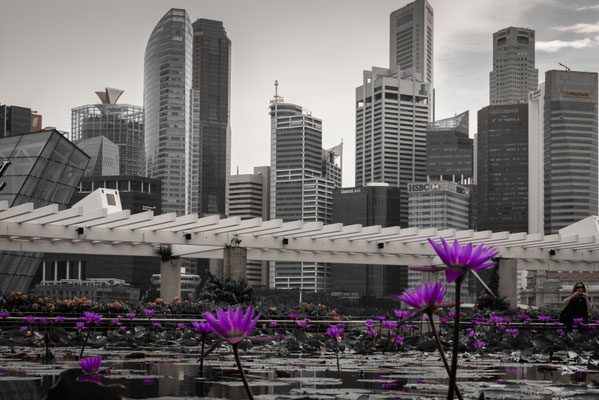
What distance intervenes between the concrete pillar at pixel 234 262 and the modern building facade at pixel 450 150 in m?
170

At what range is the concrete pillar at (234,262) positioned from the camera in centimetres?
2641

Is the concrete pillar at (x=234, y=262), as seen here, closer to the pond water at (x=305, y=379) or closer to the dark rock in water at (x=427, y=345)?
the dark rock in water at (x=427, y=345)

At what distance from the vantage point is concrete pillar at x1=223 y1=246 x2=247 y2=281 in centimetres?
2641

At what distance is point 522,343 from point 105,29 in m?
104

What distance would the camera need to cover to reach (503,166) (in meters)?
192

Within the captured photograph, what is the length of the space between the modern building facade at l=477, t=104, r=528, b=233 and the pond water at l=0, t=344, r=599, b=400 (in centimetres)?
17903

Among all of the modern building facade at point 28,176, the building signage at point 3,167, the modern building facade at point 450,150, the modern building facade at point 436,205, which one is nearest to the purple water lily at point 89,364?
the modern building facade at point 28,176

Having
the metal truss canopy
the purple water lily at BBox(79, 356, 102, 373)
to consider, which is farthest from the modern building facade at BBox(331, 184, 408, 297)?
the purple water lily at BBox(79, 356, 102, 373)

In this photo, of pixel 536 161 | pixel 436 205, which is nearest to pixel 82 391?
pixel 436 205

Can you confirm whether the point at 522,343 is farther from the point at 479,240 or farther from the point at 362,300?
the point at 362,300

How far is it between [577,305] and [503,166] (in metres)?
186

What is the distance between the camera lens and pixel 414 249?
1160 inches

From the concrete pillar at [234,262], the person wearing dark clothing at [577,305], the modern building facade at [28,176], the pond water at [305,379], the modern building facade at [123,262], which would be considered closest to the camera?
the pond water at [305,379]

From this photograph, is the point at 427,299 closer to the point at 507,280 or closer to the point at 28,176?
the point at 507,280
